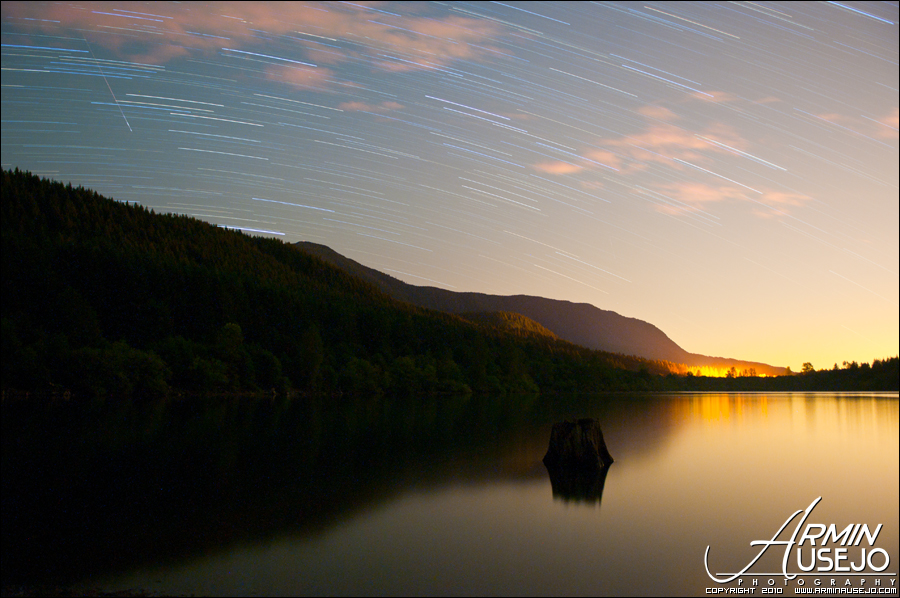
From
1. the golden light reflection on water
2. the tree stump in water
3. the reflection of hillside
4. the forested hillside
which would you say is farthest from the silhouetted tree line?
the tree stump in water

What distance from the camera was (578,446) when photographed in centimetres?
2195

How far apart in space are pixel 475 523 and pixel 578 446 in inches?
344

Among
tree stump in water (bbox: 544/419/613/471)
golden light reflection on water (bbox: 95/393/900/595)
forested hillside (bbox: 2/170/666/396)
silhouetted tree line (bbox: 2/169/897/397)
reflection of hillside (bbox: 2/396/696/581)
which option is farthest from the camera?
forested hillside (bbox: 2/170/666/396)

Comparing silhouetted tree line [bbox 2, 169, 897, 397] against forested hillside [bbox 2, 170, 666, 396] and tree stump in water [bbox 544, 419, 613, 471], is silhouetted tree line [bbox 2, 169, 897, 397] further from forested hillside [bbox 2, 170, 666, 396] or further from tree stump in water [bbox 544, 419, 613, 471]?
tree stump in water [bbox 544, 419, 613, 471]

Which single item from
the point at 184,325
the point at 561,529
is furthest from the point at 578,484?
the point at 184,325

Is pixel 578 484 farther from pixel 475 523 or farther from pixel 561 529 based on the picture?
pixel 475 523

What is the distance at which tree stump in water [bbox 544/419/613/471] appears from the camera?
2181 cm

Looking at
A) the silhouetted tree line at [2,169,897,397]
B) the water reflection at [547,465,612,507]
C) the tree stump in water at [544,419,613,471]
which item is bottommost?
the water reflection at [547,465,612,507]

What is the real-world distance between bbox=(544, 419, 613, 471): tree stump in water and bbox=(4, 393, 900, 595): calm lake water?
2.69ft

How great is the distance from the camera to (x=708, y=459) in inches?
1057

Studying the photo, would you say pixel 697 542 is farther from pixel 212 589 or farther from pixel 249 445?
pixel 249 445

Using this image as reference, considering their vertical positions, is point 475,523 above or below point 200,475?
below

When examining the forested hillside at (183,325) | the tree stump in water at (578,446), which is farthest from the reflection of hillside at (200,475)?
the forested hillside at (183,325)

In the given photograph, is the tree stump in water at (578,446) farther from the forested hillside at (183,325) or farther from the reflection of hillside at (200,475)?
the forested hillside at (183,325)
